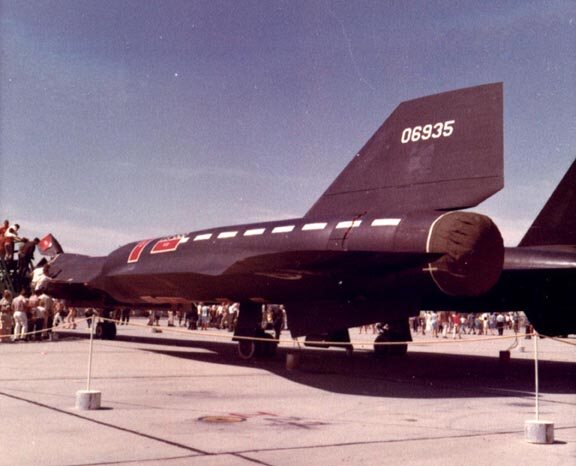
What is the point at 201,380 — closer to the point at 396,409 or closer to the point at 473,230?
the point at 396,409

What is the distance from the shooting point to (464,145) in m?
9.54

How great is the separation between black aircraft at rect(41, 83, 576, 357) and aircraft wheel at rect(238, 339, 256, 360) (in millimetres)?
Result: 264

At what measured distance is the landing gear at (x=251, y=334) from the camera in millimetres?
13125

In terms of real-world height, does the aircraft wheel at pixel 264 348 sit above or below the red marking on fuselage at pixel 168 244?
below

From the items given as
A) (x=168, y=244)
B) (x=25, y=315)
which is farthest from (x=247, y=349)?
(x=25, y=315)

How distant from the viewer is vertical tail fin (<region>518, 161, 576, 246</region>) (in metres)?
12.4

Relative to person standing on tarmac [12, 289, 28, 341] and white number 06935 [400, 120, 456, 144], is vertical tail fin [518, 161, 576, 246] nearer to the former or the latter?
white number 06935 [400, 120, 456, 144]

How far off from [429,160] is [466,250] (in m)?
2.02

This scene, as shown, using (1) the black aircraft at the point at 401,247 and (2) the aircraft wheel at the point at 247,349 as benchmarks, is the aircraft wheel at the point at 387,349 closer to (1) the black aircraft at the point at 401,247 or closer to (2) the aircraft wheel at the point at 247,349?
(1) the black aircraft at the point at 401,247

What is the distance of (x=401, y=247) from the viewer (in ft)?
28.7

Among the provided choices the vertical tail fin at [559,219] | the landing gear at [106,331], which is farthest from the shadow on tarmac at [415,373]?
the landing gear at [106,331]

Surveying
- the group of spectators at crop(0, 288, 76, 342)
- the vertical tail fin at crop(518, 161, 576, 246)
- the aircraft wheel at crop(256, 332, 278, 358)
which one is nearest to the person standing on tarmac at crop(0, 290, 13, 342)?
the group of spectators at crop(0, 288, 76, 342)

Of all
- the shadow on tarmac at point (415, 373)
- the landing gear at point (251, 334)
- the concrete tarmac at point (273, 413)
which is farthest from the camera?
the landing gear at point (251, 334)

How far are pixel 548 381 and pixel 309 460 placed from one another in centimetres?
797
